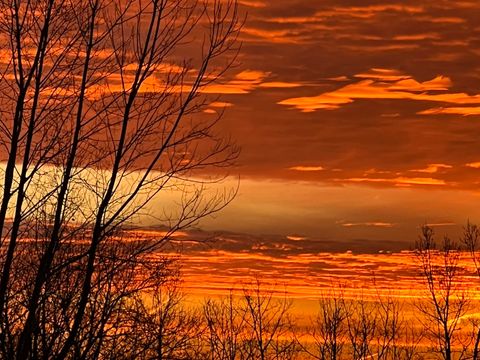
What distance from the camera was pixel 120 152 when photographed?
29.0ft

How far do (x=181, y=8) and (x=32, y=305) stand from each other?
3958 mm

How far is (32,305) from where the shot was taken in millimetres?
8375

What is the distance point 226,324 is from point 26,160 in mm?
49415

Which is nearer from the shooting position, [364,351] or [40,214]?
[40,214]

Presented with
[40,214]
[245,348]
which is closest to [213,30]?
[40,214]

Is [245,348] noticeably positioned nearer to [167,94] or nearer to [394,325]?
[394,325]

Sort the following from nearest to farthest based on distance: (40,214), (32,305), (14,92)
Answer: (32,305), (14,92), (40,214)

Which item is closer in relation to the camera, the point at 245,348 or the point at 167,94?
the point at 167,94

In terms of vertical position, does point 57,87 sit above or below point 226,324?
above

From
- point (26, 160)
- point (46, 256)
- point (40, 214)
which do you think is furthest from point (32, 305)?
point (40, 214)

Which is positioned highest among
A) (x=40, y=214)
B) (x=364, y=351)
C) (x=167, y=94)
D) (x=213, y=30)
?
(x=213, y=30)

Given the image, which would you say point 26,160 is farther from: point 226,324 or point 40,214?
point 226,324

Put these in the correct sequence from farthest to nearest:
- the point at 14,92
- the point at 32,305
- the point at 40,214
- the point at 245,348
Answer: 1. the point at 245,348
2. the point at 40,214
3. the point at 14,92
4. the point at 32,305

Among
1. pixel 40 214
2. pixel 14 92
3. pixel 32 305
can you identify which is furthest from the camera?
pixel 40 214
